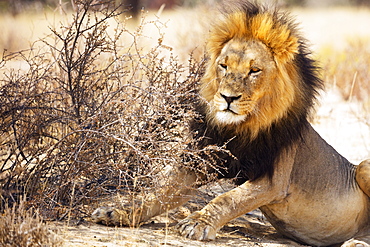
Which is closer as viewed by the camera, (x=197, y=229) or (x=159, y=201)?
(x=197, y=229)

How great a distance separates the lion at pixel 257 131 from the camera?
4.21 metres

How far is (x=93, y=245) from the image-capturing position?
3551 mm

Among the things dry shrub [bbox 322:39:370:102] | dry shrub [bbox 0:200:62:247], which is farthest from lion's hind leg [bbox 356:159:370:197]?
dry shrub [bbox 322:39:370:102]

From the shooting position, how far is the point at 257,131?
4.45 m

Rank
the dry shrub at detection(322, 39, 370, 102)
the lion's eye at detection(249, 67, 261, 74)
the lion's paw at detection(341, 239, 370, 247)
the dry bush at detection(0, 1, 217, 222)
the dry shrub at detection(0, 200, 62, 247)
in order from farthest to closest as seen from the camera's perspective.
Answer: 1. the dry shrub at detection(322, 39, 370, 102)
2. the lion's paw at detection(341, 239, 370, 247)
3. the lion's eye at detection(249, 67, 261, 74)
4. the dry bush at detection(0, 1, 217, 222)
5. the dry shrub at detection(0, 200, 62, 247)

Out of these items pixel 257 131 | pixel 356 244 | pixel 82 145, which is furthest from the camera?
pixel 356 244

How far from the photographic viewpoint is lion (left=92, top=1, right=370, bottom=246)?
4207mm

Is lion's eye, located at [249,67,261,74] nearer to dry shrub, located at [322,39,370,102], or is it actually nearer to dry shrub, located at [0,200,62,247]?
dry shrub, located at [0,200,62,247]

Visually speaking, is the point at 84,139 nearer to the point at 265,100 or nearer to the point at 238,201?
the point at 238,201

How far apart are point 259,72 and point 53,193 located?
65.3 inches

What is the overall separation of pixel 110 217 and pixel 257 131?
48.8 inches

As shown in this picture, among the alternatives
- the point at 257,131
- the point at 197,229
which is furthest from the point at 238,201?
the point at 257,131

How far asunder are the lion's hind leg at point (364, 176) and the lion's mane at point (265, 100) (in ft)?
2.89

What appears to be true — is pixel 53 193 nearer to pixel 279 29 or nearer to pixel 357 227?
pixel 279 29
